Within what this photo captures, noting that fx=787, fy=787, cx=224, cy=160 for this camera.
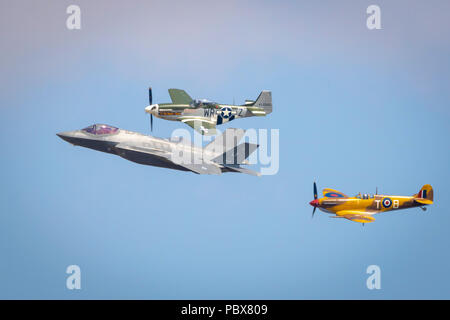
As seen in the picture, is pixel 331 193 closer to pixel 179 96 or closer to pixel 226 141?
pixel 226 141

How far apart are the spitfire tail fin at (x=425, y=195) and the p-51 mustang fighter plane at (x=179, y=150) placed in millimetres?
10917

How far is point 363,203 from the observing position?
50.9 metres

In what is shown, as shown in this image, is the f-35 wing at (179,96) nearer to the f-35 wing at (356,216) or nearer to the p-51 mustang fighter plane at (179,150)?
the p-51 mustang fighter plane at (179,150)

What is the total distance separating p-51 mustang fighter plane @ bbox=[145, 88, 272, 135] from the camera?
179 feet

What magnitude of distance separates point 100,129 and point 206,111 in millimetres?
9032

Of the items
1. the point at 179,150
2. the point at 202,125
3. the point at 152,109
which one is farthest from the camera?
the point at 152,109

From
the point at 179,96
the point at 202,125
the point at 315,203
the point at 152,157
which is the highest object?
the point at 179,96

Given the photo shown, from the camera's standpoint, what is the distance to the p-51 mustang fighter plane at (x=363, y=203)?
50.0 metres

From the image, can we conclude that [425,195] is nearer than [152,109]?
Yes

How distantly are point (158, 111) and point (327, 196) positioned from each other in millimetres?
13090

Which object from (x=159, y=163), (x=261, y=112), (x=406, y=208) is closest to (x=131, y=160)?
(x=159, y=163)

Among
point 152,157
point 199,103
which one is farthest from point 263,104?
point 152,157
